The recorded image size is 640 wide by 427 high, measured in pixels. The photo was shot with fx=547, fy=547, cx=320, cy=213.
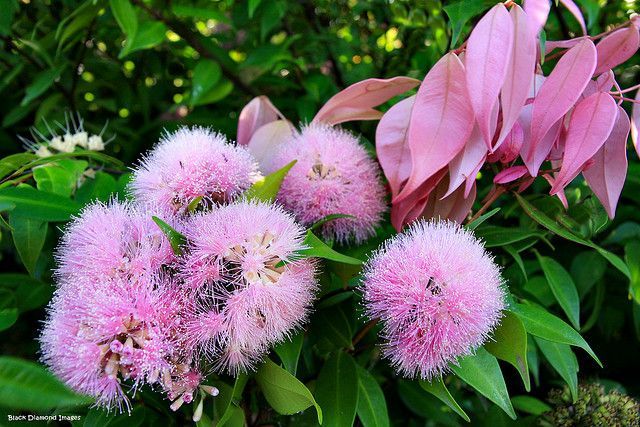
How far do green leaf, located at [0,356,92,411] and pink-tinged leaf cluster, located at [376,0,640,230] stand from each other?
0.33m

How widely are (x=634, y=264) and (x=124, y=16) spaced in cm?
73

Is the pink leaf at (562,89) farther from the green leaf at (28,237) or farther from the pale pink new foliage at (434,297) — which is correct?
the green leaf at (28,237)

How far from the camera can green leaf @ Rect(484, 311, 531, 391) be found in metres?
0.46

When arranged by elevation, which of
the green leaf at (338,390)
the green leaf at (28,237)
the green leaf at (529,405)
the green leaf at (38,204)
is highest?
the green leaf at (38,204)

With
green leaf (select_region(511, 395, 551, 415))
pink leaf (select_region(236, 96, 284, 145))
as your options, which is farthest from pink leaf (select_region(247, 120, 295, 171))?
green leaf (select_region(511, 395, 551, 415))

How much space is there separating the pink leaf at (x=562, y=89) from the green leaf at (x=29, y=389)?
1.34 feet

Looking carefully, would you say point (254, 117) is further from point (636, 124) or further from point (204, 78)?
point (636, 124)

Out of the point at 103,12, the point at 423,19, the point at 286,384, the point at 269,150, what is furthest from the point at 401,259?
the point at 103,12

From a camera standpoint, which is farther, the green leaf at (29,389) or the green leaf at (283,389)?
the green leaf at (283,389)

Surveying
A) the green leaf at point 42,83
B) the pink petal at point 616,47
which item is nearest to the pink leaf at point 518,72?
the pink petal at point 616,47

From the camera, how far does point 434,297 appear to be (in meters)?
0.44

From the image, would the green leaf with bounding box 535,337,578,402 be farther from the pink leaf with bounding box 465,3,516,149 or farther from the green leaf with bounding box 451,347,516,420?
the pink leaf with bounding box 465,3,516,149

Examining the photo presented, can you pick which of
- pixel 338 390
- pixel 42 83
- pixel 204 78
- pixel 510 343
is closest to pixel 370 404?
pixel 338 390

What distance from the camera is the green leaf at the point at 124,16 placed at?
75 centimetres
